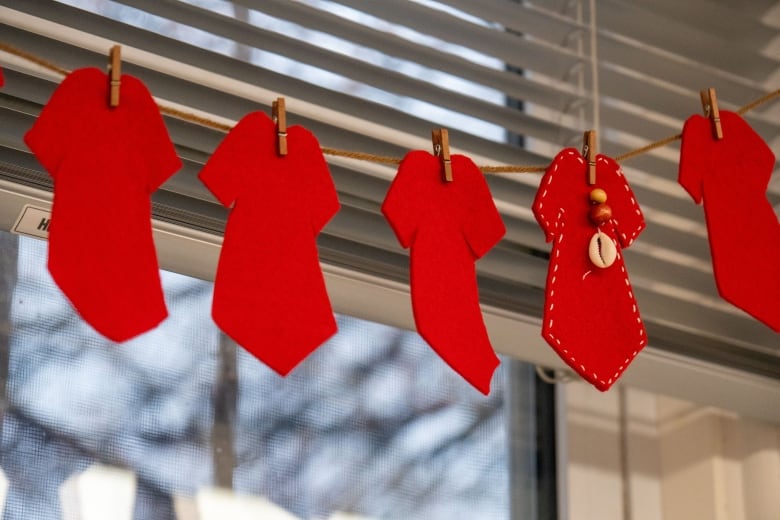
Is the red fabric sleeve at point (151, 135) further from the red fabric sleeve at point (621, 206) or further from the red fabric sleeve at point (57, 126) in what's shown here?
the red fabric sleeve at point (621, 206)

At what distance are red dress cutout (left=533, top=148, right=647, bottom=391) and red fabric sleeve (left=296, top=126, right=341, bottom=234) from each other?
0.48 ft

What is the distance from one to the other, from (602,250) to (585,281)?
3 cm

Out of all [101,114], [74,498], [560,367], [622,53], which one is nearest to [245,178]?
[101,114]

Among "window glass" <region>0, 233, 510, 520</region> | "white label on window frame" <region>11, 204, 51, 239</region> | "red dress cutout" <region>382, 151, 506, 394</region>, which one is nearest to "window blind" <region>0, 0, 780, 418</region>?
"white label on window frame" <region>11, 204, 51, 239</region>

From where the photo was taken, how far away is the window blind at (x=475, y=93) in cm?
106

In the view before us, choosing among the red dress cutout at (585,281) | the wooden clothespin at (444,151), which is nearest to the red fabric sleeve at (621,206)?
the red dress cutout at (585,281)

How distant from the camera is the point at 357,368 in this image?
4.02ft

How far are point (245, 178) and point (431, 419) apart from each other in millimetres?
491

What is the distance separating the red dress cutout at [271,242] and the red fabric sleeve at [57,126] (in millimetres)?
91

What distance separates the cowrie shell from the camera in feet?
Answer: 2.91

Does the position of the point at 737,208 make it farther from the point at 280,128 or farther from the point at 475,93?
the point at 475,93

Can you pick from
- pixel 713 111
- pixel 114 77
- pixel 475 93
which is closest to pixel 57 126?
pixel 114 77

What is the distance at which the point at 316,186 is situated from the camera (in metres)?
0.86

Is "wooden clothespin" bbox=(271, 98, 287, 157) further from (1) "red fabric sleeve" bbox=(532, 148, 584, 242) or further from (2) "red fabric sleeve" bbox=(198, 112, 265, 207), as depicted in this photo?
(1) "red fabric sleeve" bbox=(532, 148, 584, 242)
